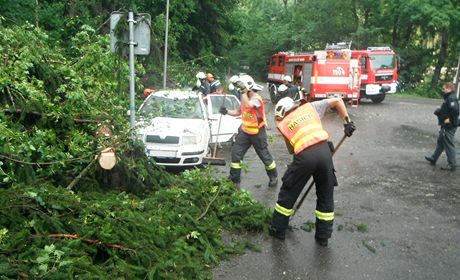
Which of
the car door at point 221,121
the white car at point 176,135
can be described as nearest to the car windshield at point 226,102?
the car door at point 221,121

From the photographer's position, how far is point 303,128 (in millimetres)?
5172

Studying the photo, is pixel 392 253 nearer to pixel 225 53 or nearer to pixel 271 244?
pixel 271 244

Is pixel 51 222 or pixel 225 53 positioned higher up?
pixel 225 53

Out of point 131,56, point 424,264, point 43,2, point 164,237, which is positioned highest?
point 43,2

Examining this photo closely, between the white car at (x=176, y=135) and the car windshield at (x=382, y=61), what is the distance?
53.5ft

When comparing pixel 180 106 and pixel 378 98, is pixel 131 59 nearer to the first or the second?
pixel 180 106

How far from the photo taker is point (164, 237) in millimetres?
4559

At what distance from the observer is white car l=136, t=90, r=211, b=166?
808 centimetres

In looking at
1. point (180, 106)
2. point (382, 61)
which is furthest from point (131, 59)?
point (382, 61)

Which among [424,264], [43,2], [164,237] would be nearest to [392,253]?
[424,264]

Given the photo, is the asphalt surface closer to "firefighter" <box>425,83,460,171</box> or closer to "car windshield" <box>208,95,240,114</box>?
"firefighter" <box>425,83,460,171</box>

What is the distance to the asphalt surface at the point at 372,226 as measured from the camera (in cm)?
475

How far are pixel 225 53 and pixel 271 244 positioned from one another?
16124 mm

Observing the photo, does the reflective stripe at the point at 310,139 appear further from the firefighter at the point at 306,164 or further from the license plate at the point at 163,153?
the license plate at the point at 163,153
